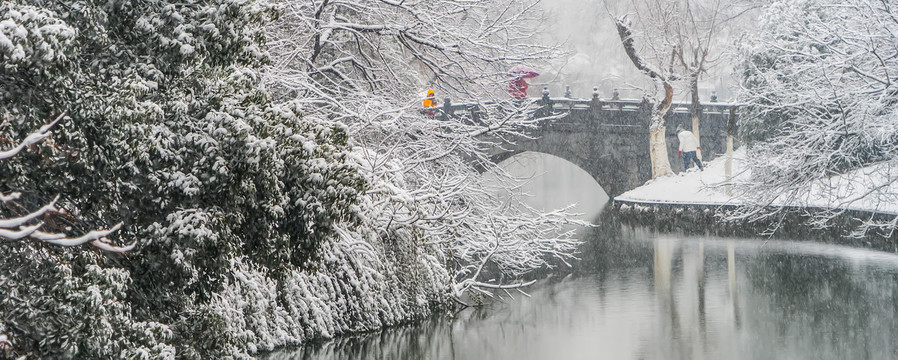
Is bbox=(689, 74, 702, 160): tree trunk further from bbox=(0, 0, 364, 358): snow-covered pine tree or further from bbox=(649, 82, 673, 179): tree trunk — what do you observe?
bbox=(0, 0, 364, 358): snow-covered pine tree

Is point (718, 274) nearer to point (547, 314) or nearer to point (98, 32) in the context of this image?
point (547, 314)

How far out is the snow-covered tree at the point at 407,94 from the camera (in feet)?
37.5

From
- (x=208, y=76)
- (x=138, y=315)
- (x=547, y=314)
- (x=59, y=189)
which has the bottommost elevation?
(x=547, y=314)

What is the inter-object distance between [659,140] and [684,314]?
1413 cm

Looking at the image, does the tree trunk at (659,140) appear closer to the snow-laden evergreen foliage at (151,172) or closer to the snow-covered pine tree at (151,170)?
the snow-laden evergreen foliage at (151,172)

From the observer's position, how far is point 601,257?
66.2 feet

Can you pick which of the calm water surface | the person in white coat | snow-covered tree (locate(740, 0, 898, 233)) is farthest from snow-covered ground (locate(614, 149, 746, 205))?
snow-covered tree (locate(740, 0, 898, 233))

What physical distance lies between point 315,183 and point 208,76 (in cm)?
110

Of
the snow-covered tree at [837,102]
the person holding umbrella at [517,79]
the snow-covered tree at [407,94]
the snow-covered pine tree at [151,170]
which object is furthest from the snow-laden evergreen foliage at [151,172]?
the snow-covered tree at [837,102]

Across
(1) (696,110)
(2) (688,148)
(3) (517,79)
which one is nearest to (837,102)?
(3) (517,79)

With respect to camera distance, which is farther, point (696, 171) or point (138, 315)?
point (696, 171)

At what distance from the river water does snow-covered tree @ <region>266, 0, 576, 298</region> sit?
916mm

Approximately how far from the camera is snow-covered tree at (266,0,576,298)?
37.5 feet

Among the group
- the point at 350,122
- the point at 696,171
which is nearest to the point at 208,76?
the point at 350,122
